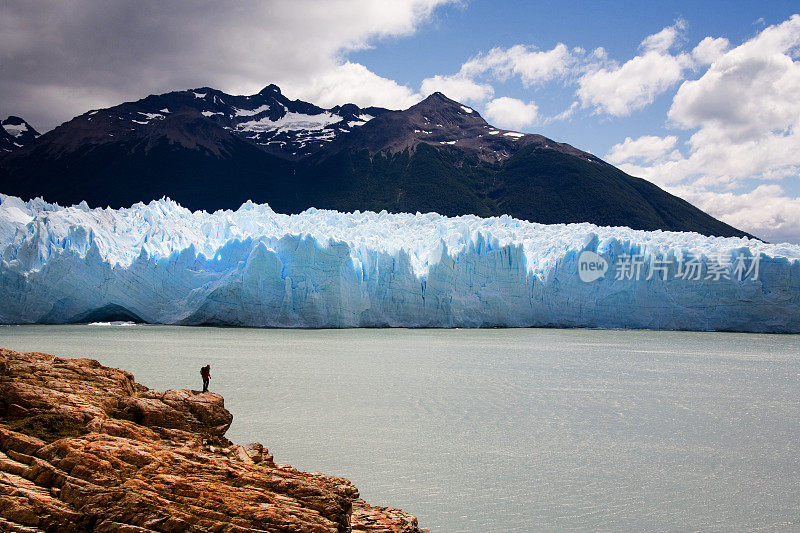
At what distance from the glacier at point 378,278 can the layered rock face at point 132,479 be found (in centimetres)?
1523

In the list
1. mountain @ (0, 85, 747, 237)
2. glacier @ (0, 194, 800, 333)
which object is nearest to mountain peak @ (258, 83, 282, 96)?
mountain @ (0, 85, 747, 237)

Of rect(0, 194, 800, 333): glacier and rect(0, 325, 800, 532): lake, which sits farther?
rect(0, 194, 800, 333): glacier

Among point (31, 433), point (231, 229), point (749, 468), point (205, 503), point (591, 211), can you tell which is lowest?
point (749, 468)

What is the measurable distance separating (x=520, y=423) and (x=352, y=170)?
5960 cm

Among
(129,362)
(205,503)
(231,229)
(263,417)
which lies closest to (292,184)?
(231,229)

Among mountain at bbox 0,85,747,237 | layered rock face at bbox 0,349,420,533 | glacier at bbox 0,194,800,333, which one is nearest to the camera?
layered rock face at bbox 0,349,420,533

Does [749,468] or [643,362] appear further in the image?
[643,362]

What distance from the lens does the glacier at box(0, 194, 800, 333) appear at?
1927 centimetres

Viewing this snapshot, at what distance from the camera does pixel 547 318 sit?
2131 cm

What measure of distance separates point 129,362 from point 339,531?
9.63 meters

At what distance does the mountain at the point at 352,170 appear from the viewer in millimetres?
57219

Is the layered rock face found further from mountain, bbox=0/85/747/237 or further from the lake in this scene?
mountain, bbox=0/85/747/237

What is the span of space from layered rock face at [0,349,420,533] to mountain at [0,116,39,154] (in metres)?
96.3

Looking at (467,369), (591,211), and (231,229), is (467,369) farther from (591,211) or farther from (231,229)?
(591,211)
